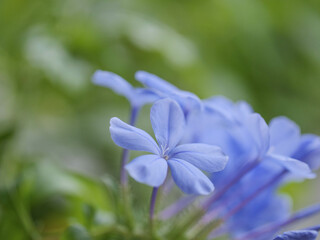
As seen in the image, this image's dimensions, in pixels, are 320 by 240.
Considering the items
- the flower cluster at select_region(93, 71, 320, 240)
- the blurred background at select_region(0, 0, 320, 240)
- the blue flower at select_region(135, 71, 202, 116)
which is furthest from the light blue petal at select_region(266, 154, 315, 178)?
the blurred background at select_region(0, 0, 320, 240)

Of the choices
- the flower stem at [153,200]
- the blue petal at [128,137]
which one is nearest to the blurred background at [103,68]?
the flower stem at [153,200]

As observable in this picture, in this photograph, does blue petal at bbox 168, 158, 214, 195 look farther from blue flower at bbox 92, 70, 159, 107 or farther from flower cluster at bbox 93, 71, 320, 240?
blue flower at bbox 92, 70, 159, 107

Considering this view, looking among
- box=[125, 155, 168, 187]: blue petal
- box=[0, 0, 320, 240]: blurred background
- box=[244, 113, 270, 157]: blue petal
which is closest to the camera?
box=[125, 155, 168, 187]: blue petal

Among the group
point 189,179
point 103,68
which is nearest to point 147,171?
point 189,179

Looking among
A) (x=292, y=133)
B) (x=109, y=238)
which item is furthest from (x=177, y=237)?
(x=292, y=133)

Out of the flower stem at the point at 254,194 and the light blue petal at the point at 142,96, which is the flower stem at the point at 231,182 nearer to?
the flower stem at the point at 254,194

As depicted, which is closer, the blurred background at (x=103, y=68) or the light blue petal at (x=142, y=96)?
the light blue petal at (x=142, y=96)
